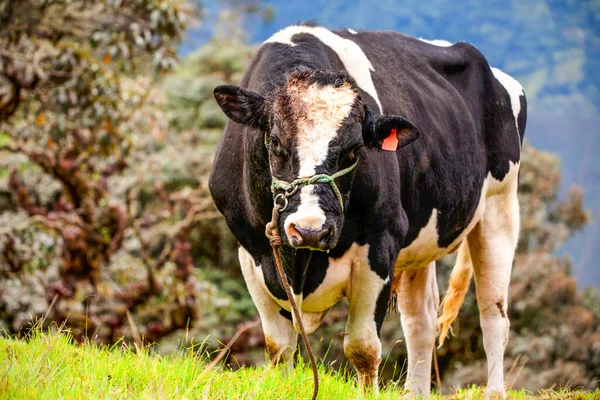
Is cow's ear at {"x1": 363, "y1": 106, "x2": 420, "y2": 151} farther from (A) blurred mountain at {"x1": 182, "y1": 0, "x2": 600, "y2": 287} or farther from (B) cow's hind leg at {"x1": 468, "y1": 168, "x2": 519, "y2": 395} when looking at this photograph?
(A) blurred mountain at {"x1": 182, "y1": 0, "x2": 600, "y2": 287}

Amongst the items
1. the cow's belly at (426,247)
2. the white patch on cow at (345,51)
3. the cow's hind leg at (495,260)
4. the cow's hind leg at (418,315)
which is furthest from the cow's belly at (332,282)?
the cow's hind leg at (495,260)

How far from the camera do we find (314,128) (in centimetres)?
420

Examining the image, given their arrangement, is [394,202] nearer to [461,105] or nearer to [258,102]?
[258,102]

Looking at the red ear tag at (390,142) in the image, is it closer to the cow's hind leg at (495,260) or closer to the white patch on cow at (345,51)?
the white patch on cow at (345,51)

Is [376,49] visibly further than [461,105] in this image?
No

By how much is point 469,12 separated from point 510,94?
58.6 m

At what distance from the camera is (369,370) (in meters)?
4.88

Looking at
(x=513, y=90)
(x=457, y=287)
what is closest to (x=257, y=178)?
(x=457, y=287)

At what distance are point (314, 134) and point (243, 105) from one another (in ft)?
1.90

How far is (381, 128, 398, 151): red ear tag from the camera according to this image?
15.1 feet

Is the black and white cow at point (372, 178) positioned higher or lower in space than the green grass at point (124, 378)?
higher

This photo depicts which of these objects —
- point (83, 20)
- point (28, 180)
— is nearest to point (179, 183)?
point (28, 180)

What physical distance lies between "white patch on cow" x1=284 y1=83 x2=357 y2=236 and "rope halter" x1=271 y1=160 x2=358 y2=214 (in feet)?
0.11

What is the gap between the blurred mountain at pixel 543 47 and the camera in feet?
165
